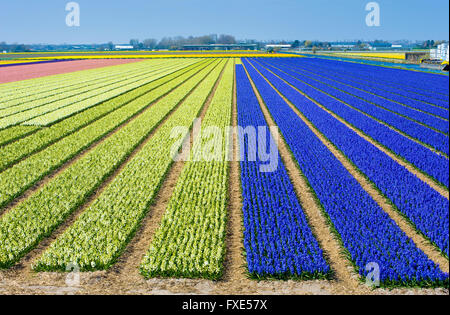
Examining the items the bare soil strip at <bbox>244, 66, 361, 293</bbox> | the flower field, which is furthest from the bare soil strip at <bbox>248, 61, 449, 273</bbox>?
the bare soil strip at <bbox>244, 66, 361, 293</bbox>

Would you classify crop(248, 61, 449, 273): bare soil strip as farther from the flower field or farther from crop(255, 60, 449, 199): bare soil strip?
crop(255, 60, 449, 199): bare soil strip

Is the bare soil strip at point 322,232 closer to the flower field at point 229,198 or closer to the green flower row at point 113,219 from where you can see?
the flower field at point 229,198

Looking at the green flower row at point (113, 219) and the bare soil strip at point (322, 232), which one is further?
the green flower row at point (113, 219)

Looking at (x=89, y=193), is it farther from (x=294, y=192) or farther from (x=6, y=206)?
(x=294, y=192)

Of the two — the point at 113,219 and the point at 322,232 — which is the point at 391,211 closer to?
the point at 322,232

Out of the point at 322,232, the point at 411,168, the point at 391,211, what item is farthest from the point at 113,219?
the point at 411,168

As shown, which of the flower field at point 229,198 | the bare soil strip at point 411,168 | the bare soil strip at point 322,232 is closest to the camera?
the bare soil strip at point 322,232

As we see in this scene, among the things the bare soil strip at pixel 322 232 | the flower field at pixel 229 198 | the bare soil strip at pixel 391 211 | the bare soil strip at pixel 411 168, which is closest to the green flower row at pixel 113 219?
the flower field at pixel 229 198
